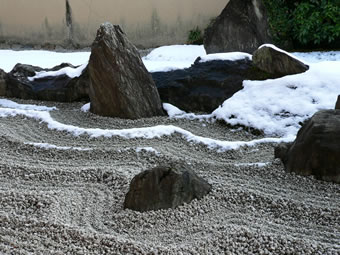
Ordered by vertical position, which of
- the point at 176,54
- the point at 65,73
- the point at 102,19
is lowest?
the point at 176,54

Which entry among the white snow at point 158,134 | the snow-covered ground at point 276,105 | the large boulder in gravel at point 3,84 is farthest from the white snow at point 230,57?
the large boulder in gravel at point 3,84

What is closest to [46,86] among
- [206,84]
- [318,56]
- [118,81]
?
[118,81]

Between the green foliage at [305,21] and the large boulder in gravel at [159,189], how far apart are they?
6022 millimetres

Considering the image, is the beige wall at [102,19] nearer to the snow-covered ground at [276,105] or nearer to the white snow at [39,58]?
the white snow at [39,58]

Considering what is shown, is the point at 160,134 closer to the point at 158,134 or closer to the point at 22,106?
the point at 158,134

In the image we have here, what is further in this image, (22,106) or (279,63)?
(22,106)

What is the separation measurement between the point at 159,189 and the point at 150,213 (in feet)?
0.50

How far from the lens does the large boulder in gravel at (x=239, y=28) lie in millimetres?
6789

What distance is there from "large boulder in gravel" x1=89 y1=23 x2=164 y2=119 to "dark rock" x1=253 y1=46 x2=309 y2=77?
1253 millimetres

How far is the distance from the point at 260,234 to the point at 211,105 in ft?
9.65

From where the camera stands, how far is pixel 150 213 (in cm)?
292

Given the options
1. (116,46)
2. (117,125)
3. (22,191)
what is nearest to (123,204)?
(22,191)

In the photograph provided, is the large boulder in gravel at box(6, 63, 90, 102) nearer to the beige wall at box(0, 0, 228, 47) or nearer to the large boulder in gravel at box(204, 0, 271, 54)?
the large boulder in gravel at box(204, 0, 271, 54)

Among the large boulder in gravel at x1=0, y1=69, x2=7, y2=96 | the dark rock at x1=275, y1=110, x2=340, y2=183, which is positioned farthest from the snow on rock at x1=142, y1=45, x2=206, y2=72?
the dark rock at x1=275, y1=110, x2=340, y2=183
